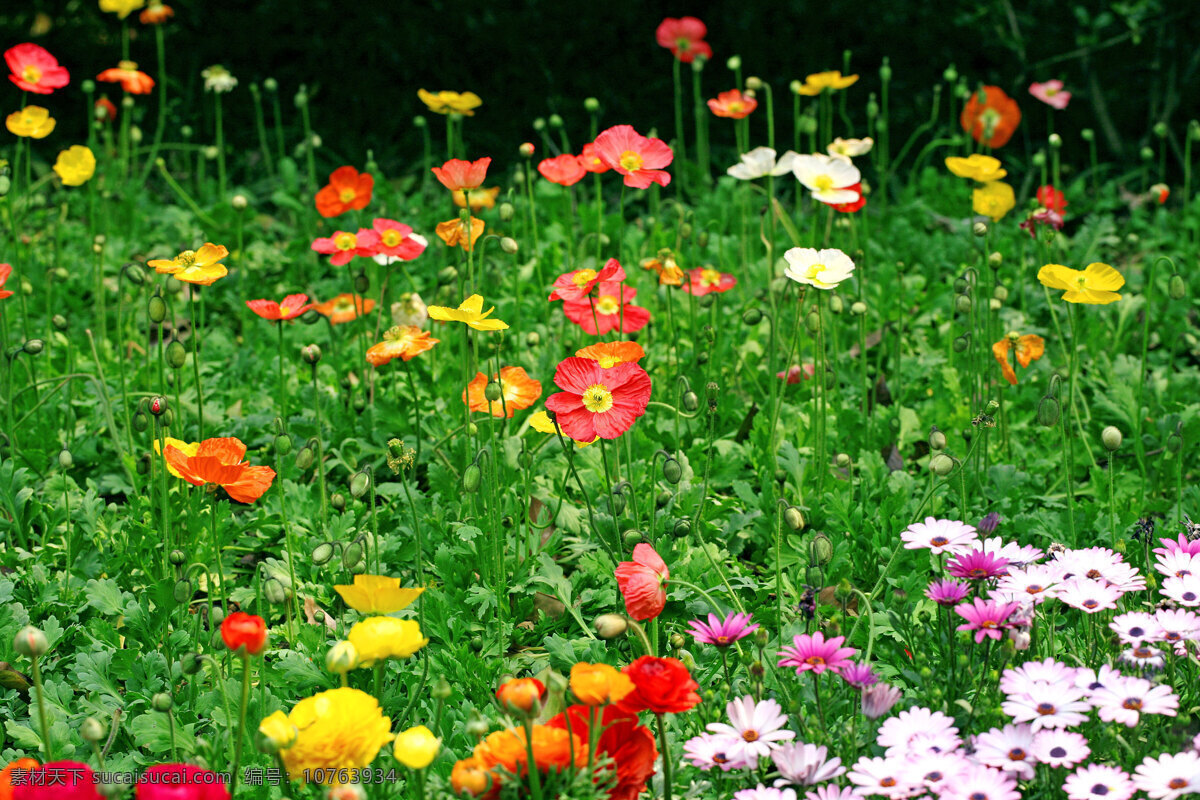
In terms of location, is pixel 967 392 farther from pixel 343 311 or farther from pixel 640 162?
pixel 343 311

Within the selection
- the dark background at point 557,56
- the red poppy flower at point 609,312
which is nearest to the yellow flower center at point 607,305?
the red poppy flower at point 609,312

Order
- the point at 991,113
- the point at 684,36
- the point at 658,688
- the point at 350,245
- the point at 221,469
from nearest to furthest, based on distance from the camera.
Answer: the point at 658,688, the point at 221,469, the point at 350,245, the point at 991,113, the point at 684,36

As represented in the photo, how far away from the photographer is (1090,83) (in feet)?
14.9

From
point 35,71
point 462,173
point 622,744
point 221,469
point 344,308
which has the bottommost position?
point 622,744

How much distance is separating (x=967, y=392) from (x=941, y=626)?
3.99ft

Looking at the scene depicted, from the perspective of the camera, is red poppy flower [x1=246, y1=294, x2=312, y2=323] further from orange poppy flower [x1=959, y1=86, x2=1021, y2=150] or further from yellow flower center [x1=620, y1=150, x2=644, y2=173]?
orange poppy flower [x1=959, y1=86, x2=1021, y2=150]

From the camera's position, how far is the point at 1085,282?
6.53 ft

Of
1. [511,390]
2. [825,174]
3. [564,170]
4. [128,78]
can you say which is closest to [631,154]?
[564,170]

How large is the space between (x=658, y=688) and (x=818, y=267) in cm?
97

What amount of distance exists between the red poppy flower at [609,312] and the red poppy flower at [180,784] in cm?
110

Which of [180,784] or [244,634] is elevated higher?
[244,634]

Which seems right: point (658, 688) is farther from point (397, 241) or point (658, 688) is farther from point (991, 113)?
point (991, 113)

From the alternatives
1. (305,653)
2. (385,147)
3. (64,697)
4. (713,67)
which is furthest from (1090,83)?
(64,697)

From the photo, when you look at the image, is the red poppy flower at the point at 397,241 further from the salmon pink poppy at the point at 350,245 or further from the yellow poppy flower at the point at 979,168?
the yellow poppy flower at the point at 979,168
